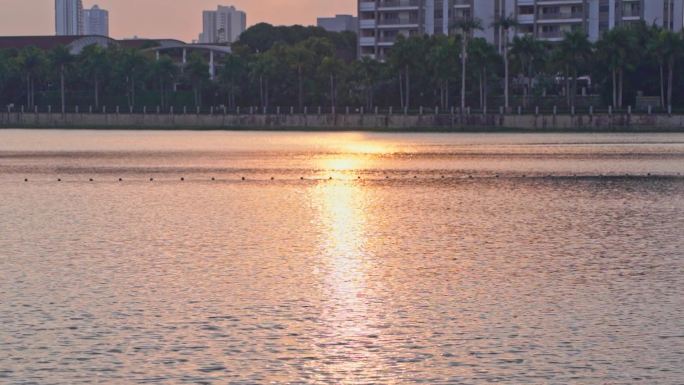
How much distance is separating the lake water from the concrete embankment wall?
89.0 metres

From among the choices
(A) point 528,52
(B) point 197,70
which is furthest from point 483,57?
(B) point 197,70

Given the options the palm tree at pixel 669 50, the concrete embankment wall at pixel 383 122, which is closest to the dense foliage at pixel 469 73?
the palm tree at pixel 669 50

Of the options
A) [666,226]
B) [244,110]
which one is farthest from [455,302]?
[244,110]

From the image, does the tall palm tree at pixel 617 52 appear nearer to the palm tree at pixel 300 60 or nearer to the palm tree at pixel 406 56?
the palm tree at pixel 406 56

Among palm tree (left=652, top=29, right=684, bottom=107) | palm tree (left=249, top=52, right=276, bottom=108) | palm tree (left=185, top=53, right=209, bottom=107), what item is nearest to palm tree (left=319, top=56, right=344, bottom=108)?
palm tree (left=249, top=52, right=276, bottom=108)

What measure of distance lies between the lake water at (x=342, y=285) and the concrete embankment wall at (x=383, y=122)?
292ft

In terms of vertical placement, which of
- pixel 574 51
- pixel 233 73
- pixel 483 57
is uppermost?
pixel 574 51

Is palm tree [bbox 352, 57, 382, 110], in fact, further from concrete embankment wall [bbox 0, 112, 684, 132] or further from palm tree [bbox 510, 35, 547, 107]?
palm tree [bbox 510, 35, 547, 107]

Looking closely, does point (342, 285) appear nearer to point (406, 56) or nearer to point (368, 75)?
point (406, 56)

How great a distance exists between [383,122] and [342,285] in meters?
138

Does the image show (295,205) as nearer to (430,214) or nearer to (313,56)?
(430,214)

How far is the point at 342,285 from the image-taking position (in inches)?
997

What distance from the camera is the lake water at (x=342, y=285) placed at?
706 inches

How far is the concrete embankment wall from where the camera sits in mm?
142000
